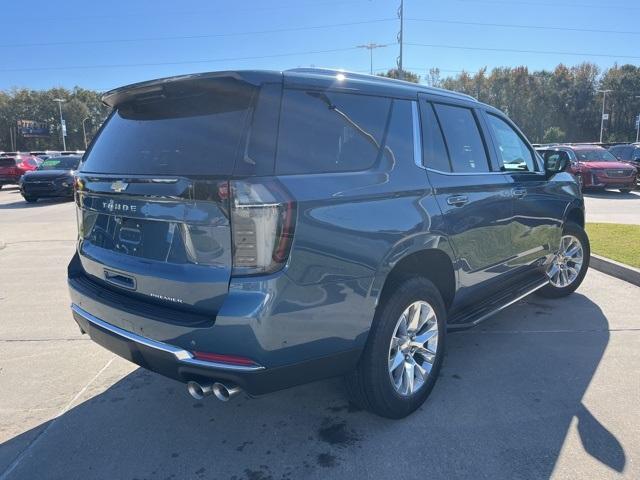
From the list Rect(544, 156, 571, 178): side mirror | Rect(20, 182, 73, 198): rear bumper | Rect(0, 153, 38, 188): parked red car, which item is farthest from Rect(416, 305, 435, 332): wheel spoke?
Rect(0, 153, 38, 188): parked red car

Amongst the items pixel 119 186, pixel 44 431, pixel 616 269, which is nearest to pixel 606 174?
pixel 616 269

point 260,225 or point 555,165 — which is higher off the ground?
point 555,165

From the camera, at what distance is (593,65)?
72.9m

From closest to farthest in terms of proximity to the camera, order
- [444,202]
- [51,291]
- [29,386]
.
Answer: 1. [444,202]
2. [29,386]
3. [51,291]

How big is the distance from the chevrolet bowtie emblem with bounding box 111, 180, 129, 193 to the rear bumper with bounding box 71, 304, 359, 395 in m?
0.75

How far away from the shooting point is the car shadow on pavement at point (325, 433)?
8.83ft

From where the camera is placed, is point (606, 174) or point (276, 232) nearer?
point (276, 232)

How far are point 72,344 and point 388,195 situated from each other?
10.7 ft

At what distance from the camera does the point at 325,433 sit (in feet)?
9.90

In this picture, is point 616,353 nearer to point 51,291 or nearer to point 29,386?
point 29,386

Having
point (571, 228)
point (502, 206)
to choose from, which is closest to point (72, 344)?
point (502, 206)

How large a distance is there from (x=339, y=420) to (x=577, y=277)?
3711mm

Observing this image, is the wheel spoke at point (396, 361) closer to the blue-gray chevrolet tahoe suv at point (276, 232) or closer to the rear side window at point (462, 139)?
the blue-gray chevrolet tahoe suv at point (276, 232)

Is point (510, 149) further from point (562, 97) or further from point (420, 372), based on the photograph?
point (562, 97)
